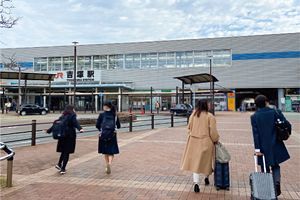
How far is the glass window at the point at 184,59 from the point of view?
187ft

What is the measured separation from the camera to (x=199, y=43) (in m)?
56.4

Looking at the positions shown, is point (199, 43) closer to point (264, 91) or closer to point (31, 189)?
point (264, 91)

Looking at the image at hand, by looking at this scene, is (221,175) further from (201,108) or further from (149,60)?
(149,60)

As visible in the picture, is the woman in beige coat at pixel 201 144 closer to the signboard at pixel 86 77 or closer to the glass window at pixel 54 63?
the signboard at pixel 86 77

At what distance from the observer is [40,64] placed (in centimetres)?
6512

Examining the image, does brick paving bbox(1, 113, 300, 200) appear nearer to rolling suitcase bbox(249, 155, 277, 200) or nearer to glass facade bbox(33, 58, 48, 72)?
rolling suitcase bbox(249, 155, 277, 200)

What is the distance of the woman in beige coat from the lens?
5656 mm

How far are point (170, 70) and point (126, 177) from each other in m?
51.0

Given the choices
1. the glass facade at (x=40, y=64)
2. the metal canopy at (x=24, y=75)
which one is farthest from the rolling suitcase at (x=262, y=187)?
the glass facade at (x=40, y=64)

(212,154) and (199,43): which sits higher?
(199,43)

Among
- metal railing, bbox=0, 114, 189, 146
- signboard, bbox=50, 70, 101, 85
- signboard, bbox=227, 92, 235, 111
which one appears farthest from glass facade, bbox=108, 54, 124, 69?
metal railing, bbox=0, 114, 189, 146

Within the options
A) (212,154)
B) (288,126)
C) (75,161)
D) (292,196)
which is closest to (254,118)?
(288,126)

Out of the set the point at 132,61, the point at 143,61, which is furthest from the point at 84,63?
the point at 143,61

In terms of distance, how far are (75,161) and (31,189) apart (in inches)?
107
